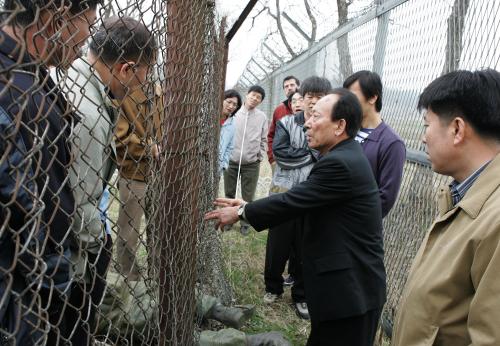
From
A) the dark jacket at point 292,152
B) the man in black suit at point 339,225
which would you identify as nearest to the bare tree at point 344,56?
the dark jacket at point 292,152

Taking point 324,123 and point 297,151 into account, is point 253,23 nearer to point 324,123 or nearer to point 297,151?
point 297,151

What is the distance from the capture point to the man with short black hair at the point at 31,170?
80 centimetres

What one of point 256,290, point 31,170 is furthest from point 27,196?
point 256,290

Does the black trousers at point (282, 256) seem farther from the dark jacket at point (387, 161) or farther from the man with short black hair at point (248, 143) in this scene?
the man with short black hair at point (248, 143)

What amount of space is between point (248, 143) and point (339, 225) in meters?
3.49

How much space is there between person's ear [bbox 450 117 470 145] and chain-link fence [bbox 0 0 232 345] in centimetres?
93

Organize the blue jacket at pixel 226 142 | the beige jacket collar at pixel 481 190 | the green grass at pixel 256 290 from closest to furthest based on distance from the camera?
the beige jacket collar at pixel 481 190 → the green grass at pixel 256 290 → the blue jacket at pixel 226 142

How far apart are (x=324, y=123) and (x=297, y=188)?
1.27ft

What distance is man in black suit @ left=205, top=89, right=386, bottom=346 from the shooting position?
207 centimetres

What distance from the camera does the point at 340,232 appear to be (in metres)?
2.10

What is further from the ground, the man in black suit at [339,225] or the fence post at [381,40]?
the fence post at [381,40]

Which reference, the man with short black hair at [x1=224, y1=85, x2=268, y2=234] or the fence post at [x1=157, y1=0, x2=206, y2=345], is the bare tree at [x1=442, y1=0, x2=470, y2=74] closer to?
the fence post at [x1=157, y1=0, x2=206, y2=345]

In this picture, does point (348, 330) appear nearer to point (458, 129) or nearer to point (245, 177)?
point (458, 129)

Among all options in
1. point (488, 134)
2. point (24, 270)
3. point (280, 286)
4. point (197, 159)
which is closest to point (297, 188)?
point (197, 159)
